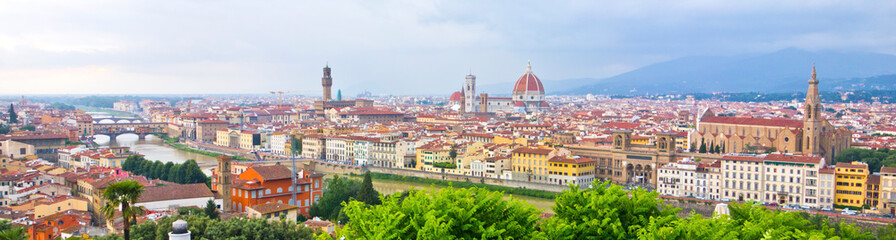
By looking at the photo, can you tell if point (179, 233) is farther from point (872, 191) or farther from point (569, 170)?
point (569, 170)

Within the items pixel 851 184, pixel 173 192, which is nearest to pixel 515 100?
pixel 851 184

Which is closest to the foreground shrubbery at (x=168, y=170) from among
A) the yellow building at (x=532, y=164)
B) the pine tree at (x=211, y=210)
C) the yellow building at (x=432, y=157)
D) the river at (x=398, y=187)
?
the river at (x=398, y=187)

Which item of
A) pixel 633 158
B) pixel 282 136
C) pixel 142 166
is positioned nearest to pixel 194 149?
pixel 282 136

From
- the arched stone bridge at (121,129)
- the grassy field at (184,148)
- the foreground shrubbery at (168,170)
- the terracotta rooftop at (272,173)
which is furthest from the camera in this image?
the arched stone bridge at (121,129)

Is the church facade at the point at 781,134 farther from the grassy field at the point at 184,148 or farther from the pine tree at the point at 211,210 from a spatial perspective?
the grassy field at the point at 184,148

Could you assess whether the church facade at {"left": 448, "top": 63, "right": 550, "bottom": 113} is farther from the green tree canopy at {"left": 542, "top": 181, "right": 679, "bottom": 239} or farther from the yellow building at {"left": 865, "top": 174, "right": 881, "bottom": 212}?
the green tree canopy at {"left": 542, "top": 181, "right": 679, "bottom": 239}

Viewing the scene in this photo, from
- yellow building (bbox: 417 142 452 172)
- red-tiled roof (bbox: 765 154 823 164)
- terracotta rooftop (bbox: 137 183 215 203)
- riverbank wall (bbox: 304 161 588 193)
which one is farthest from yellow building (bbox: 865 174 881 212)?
terracotta rooftop (bbox: 137 183 215 203)
